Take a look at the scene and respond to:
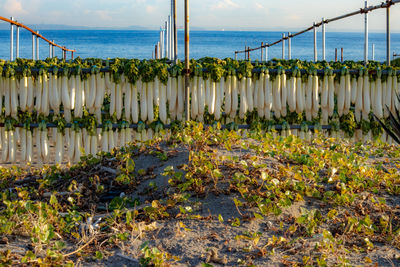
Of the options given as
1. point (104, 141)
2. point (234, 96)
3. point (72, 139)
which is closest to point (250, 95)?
point (234, 96)

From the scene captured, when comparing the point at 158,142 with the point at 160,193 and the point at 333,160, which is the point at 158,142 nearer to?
the point at 160,193

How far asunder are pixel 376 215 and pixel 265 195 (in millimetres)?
870

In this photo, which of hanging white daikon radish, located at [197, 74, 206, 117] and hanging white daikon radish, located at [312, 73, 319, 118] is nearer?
hanging white daikon radish, located at [197, 74, 206, 117]

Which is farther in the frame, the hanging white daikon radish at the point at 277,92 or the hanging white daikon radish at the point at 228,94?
the hanging white daikon radish at the point at 277,92

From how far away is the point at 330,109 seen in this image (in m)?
7.41

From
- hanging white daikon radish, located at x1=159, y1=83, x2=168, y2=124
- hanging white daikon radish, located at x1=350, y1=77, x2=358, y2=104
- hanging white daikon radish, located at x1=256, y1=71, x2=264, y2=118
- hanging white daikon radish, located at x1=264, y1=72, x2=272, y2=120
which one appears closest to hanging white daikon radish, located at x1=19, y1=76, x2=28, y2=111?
hanging white daikon radish, located at x1=159, y1=83, x2=168, y2=124

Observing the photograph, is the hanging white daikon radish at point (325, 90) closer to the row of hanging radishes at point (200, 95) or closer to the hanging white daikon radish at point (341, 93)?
the row of hanging radishes at point (200, 95)

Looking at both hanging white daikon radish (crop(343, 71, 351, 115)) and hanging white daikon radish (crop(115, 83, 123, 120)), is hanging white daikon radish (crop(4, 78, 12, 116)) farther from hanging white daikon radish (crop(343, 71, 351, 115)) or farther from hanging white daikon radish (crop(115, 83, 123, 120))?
hanging white daikon radish (crop(343, 71, 351, 115))

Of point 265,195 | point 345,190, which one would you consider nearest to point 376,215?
point 345,190

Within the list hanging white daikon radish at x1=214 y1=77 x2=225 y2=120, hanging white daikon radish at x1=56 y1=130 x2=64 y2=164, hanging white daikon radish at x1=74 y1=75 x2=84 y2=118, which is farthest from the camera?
hanging white daikon radish at x1=56 y1=130 x2=64 y2=164

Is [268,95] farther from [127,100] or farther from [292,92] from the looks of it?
[127,100]

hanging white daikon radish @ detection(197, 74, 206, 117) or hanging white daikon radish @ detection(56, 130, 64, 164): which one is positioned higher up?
hanging white daikon radish @ detection(197, 74, 206, 117)

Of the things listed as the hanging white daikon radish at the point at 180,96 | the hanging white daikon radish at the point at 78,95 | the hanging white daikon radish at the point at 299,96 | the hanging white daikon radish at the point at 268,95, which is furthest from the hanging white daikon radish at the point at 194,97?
the hanging white daikon radish at the point at 78,95

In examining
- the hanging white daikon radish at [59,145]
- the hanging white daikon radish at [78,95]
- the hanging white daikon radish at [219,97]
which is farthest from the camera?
the hanging white daikon radish at [59,145]
